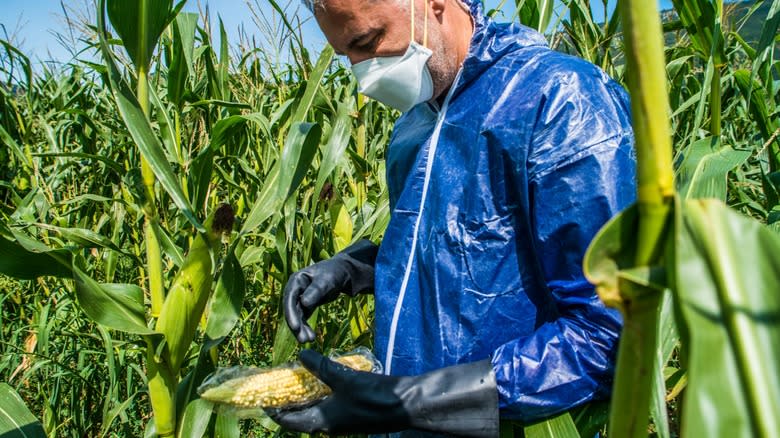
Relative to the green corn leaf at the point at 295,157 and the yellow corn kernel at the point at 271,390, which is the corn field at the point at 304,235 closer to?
the green corn leaf at the point at 295,157

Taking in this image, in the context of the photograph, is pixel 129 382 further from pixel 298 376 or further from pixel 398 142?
pixel 398 142

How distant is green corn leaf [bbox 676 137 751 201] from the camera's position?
1214mm

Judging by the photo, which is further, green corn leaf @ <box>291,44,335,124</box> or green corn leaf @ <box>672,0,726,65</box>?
green corn leaf @ <box>291,44,335,124</box>

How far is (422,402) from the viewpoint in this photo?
1070mm

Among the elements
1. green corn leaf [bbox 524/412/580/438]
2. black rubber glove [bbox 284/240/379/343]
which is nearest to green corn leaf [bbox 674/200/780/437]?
green corn leaf [bbox 524/412/580/438]

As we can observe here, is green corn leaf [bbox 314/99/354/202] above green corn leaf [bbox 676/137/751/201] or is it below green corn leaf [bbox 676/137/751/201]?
above

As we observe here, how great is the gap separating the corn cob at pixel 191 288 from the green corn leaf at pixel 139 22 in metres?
0.37

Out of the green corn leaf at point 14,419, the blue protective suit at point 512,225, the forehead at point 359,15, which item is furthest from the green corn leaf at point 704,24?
the green corn leaf at point 14,419

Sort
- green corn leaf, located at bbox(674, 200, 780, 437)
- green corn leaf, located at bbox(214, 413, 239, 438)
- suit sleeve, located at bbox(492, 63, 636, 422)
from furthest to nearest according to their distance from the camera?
green corn leaf, located at bbox(214, 413, 239, 438) → suit sleeve, located at bbox(492, 63, 636, 422) → green corn leaf, located at bbox(674, 200, 780, 437)

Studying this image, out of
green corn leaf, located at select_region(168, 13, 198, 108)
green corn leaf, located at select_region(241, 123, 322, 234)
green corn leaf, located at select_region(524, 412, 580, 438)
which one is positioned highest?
green corn leaf, located at select_region(168, 13, 198, 108)

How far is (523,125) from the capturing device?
116 cm

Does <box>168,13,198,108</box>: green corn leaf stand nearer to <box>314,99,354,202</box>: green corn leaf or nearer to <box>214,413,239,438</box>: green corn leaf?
<box>314,99,354,202</box>: green corn leaf

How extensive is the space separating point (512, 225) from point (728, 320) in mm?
896

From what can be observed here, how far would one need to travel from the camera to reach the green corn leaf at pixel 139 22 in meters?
1.18
